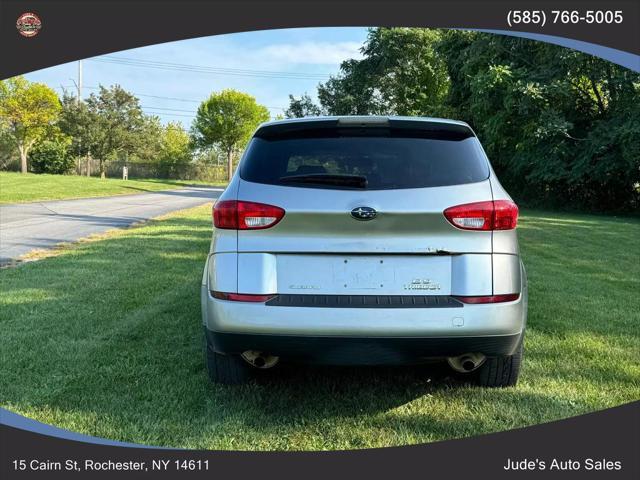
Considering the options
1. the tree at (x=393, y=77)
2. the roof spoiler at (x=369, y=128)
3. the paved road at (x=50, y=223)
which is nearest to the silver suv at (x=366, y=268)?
the roof spoiler at (x=369, y=128)

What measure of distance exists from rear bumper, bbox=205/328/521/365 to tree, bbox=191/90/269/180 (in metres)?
60.0

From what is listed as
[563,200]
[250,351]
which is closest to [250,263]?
[250,351]

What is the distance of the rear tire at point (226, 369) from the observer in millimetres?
3424

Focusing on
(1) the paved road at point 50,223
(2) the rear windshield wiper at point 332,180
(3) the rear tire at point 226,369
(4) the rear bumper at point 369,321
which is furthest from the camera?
(1) the paved road at point 50,223

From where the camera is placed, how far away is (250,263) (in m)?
2.86

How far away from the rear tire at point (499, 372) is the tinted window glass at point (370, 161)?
1.23 metres

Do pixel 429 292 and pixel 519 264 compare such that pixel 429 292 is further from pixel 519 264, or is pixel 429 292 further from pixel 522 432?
pixel 522 432

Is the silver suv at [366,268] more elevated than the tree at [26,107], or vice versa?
the tree at [26,107]

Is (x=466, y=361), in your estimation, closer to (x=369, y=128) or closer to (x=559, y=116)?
(x=369, y=128)

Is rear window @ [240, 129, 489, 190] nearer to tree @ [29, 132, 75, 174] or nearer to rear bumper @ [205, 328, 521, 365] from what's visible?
rear bumper @ [205, 328, 521, 365]

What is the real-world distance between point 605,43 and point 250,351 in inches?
133

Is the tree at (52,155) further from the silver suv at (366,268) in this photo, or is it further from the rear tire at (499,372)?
the rear tire at (499,372)

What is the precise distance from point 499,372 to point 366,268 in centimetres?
133

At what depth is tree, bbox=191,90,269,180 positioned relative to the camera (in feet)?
204
